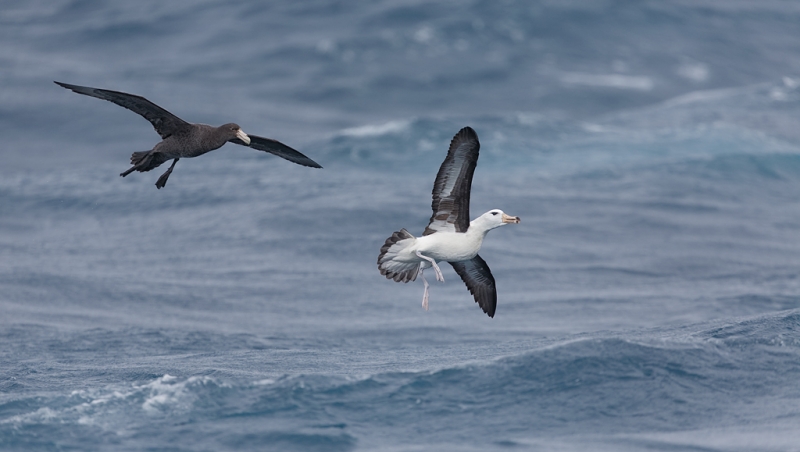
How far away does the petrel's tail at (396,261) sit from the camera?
49.5 feet

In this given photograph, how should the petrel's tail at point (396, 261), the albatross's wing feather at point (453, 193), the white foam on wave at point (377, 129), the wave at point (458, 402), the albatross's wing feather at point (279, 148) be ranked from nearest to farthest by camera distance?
1. the albatross's wing feather at point (453, 193)
2. the petrel's tail at point (396, 261)
3. the wave at point (458, 402)
4. the albatross's wing feather at point (279, 148)
5. the white foam on wave at point (377, 129)

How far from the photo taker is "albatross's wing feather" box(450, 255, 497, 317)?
16.5m

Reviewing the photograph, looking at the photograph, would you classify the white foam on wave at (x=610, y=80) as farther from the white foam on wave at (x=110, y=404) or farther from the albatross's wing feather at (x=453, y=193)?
the white foam on wave at (x=110, y=404)

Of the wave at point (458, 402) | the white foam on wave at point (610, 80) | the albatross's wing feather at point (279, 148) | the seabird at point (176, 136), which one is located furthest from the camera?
the white foam on wave at point (610, 80)

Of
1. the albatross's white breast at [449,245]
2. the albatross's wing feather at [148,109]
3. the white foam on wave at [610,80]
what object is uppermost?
the white foam on wave at [610,80]

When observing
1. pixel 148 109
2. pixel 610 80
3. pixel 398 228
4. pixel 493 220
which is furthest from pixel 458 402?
pixel 610 80


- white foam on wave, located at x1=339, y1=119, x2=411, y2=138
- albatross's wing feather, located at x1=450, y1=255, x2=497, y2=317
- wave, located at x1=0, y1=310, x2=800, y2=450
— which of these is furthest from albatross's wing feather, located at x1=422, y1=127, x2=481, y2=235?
white foam on wave, located at x1=339, y1=119, x2=411, y2=138

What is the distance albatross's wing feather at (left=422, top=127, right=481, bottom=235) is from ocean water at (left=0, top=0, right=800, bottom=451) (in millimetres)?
2722

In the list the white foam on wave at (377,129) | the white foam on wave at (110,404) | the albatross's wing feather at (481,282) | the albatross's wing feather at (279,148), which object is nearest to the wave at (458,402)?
the white foam on wave at (110,404)

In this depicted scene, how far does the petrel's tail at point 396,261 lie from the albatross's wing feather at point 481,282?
47.7 inches

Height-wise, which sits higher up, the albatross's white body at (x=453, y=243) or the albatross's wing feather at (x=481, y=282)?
the albatross's white body at (x=453, y=243)

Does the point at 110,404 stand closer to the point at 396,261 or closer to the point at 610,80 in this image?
the point at 396,261

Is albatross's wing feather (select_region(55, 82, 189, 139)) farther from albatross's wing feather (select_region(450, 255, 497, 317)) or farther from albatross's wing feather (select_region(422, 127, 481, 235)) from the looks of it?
albatross's wing feather (select_region(450, 255, 497, 317))

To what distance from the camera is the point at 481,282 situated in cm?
1666
